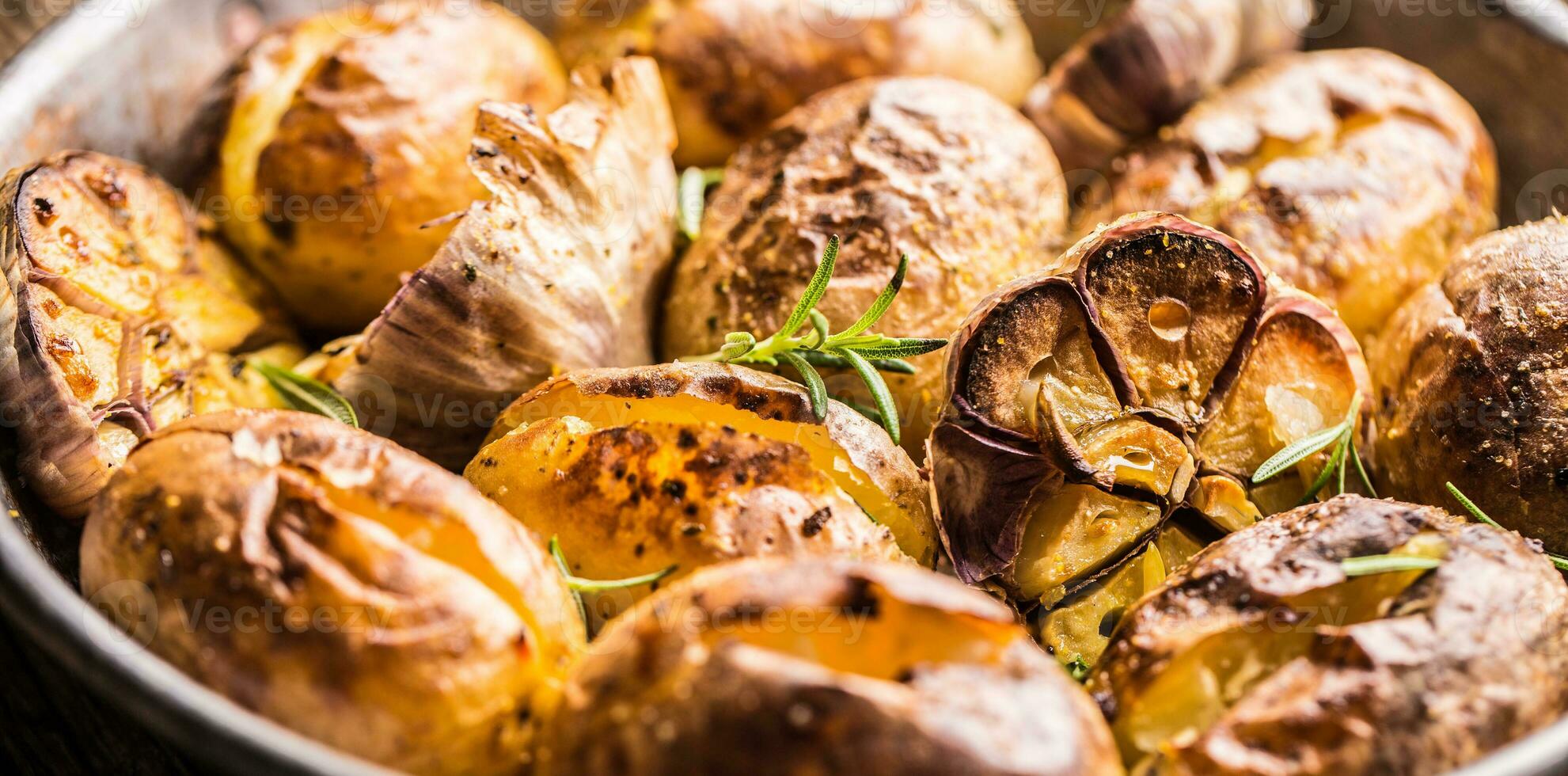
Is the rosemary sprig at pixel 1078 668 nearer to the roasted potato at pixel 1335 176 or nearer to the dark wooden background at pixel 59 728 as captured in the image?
the roasted potato at pixel 1335 176

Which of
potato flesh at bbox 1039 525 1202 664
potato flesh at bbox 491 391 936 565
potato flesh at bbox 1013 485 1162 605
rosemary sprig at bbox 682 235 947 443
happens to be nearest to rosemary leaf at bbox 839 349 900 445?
rosemary sprig at bbox 682 235 947 443

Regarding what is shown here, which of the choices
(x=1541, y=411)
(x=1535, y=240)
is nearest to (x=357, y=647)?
(x=1541, y=411)

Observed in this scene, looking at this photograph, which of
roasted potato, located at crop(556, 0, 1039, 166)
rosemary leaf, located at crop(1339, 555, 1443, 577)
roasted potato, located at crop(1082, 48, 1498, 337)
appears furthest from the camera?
roasted potato, located at crop(556, 0, 1039, 166)

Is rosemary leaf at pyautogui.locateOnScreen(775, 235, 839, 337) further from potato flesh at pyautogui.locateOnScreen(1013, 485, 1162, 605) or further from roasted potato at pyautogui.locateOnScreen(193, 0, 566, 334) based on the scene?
roasted potato at pyautogui.locateOnScreen(193, 0, 566, 334)

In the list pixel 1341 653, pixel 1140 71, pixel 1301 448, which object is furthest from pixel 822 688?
pixel 1140 71

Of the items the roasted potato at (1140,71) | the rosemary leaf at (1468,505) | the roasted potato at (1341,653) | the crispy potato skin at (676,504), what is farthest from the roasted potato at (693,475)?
the roasted potato at (1140,71)

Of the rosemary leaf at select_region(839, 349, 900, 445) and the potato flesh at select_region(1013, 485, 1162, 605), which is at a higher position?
the rosemary leaf at select_region(839, 349, 900, 445)

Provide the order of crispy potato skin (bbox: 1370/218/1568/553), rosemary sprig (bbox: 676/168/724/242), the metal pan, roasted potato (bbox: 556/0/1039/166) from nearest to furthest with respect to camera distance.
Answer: the metal pan
crispy potato skin (bbox: 1370/218/1568/553)
rosemary sprig (bbox: 676/168/724/242)
roasted potato (bbox: 556/0/1039/166)
